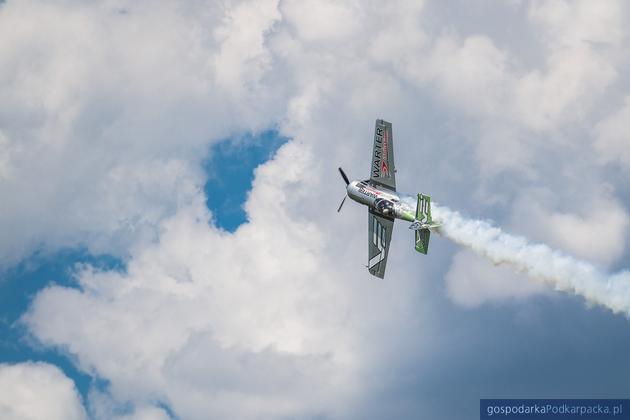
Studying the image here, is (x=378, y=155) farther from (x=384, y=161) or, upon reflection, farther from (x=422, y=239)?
(x=422, y=239)

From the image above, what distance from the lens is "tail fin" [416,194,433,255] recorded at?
8388cm

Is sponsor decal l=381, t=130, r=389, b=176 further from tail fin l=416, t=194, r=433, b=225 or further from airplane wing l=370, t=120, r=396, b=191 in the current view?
tail fin l=416, t=194, r=433, b=225

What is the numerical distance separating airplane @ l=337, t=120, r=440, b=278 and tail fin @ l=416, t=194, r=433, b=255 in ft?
0.24

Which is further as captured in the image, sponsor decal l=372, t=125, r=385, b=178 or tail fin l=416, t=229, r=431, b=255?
sponsor decal l=372, t=125, r=385, b=178

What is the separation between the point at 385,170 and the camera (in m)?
87.6

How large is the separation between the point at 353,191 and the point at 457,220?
863 cm

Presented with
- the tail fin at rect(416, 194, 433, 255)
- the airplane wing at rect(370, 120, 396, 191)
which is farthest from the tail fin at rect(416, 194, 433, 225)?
the airplane wing at rect(370, 120, 396, 191)

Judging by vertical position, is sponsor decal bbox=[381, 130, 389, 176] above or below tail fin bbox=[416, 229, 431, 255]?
above

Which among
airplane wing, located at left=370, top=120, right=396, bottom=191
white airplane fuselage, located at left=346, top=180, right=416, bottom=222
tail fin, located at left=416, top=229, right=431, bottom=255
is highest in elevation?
airplane wing, located at left=370, top=120, right=396, bottom=191

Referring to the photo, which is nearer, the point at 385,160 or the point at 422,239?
the point at 422,239

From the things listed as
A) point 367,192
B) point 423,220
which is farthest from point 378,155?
point 423,220

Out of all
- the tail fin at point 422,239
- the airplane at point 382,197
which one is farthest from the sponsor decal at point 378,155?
the tail fin at point 422,239

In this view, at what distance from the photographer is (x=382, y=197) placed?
286 ft

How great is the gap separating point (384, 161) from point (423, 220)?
622cm
